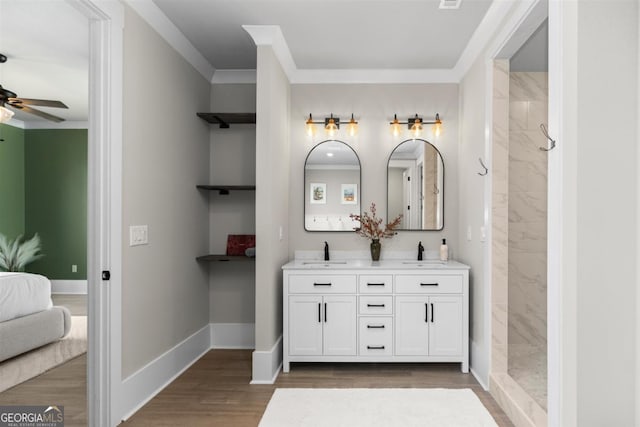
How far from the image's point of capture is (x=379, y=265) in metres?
3.71

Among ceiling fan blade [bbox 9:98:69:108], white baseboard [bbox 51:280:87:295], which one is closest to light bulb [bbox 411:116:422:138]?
ceiling fan blade [bbox 9:98:69:108]

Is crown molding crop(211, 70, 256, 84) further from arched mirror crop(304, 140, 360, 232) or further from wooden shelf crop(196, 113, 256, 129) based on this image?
arched mirror crop(304, 140, 360, 232)

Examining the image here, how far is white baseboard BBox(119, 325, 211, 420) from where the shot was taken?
107 inches

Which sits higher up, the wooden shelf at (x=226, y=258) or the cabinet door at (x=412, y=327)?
the wooden shelf at (x=226, y=258)

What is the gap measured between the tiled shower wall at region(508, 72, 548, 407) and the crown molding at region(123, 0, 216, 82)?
9.11 ft

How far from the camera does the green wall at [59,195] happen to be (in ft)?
17.8

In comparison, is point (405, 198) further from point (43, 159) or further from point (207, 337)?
point (43, 159)

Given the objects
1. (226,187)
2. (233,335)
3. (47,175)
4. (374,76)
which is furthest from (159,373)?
(47,175)

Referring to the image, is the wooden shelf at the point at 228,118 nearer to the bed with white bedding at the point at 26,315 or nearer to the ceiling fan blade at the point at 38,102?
the ceiling fan blade at the point at 38,102

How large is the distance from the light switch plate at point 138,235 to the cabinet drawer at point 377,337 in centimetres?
176

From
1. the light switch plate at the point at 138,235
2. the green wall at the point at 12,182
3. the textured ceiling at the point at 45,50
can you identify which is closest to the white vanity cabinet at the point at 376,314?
the light switch plate at the point at 138,235

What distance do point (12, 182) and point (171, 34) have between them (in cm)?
311

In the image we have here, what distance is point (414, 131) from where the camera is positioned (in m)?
4.18

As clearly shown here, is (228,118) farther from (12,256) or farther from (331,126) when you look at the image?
(12,256)
